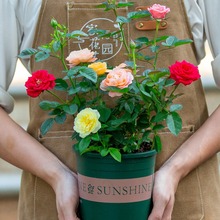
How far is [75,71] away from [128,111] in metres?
0.16

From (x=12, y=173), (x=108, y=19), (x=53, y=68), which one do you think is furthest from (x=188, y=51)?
(x=12, y=173)

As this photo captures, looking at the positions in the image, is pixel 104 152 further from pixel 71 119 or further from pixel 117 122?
pixel 71 119

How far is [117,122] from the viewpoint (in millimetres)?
1716

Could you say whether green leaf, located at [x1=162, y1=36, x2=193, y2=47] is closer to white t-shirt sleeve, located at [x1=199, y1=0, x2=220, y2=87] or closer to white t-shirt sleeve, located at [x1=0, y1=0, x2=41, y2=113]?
white t-shirt sleeve, located at [x1=199, y1=0, x2=220, y2=87]

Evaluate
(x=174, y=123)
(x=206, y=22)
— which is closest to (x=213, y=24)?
(x=206, y=22)

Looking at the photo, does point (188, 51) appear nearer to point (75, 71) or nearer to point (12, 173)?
point (75, 71)

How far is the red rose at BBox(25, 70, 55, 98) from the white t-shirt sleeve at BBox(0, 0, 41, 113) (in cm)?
32

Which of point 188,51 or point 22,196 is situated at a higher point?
point 188,51

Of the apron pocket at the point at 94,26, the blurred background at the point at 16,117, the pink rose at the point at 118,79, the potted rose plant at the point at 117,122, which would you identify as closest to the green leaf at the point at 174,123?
the potted rose plant at the point at 117,122

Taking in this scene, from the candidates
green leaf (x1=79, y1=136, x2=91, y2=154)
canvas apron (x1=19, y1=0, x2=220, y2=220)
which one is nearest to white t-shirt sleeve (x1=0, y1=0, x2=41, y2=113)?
canvas apron (x1=19, y1=0, x2=220, y2=220)

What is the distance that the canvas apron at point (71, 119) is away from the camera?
2.06 m

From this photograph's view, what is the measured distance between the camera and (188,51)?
2.10m

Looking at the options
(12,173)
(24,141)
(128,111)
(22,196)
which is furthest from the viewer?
(12,173)

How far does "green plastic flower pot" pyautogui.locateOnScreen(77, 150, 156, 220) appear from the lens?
1.73 meters
